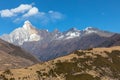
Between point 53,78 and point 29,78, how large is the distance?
14.6m

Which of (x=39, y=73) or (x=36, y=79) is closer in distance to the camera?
(x=36, y=79)

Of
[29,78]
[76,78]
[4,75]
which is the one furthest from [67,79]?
[4,75]

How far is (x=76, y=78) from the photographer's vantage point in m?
197

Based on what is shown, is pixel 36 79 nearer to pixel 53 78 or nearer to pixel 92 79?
pixel 53 78

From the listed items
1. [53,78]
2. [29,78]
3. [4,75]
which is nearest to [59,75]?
[53,78]

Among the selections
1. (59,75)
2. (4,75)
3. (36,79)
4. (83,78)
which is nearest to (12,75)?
(4,75)

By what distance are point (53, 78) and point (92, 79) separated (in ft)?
82.1

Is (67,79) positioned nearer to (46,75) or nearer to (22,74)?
(46,75)

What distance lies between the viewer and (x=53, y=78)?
629 feet

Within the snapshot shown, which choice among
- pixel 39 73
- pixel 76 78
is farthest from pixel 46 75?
pixel 76 78

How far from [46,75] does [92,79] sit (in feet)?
94.6

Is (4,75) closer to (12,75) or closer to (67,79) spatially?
(12,75)

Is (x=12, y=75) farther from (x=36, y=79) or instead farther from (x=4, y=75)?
(x=36, y=79)

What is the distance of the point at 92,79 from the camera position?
198m
